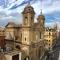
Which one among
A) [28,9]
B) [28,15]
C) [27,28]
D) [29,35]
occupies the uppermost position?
[28,9]

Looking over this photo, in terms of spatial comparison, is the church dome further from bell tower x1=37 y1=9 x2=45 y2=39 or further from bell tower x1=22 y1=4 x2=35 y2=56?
bell tower x1=37 y1=9 x2=45 y2=39

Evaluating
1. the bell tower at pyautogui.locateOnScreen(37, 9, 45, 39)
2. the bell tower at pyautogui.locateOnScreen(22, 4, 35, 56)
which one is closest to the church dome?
the bell tower at pyautogui.locateOnScreen(22, 4, 35, 56)

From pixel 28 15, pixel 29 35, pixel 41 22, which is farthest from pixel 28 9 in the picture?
pixel 29 35

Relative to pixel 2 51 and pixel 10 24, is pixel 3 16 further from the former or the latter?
pixel 2 51

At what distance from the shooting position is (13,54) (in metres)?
5.29

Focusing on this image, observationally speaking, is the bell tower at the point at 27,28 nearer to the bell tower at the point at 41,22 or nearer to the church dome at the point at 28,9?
the church dome at the point at 28,9

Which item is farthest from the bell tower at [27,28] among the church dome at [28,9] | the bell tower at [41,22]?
the bell tower at [41,22]

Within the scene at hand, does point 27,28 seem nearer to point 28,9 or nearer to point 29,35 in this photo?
point 29,35

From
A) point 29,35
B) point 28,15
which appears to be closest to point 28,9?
point 28,15

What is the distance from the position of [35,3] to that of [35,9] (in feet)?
0.49

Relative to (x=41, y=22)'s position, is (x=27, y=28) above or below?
below

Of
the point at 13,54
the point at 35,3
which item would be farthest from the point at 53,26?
the point at 13,54

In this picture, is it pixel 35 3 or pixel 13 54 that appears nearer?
pixel 13 54

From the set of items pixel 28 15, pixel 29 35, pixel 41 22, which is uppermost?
pixel 28 15
